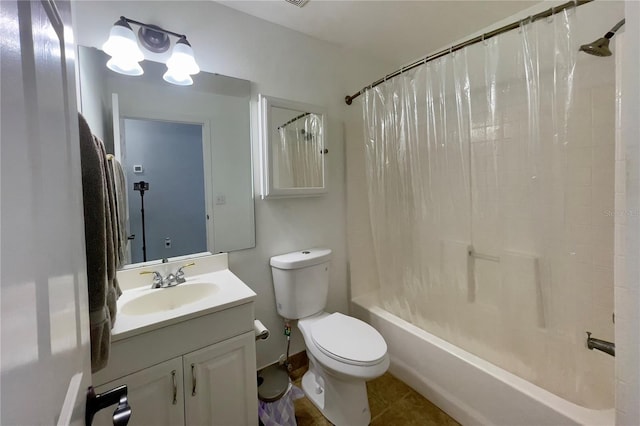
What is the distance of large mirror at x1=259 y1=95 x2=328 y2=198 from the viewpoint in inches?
64.6

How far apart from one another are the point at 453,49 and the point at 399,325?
1.64 metres

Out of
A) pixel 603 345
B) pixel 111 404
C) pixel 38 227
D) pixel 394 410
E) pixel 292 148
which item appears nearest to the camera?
pixel 38 227

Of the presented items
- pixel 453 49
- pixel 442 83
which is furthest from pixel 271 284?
pixel 453 49

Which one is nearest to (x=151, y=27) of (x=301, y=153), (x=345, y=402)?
(x=301, y=153)

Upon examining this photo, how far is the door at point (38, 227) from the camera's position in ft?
0.77

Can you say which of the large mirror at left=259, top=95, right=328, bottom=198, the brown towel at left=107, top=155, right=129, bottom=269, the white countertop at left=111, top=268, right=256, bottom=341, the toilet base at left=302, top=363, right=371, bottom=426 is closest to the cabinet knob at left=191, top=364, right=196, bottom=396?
the white countertop at left=111, top=268, right=256, bottom=341

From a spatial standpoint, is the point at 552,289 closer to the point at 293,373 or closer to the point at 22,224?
the point at 293,373

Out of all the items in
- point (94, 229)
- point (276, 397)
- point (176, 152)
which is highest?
point (176, 152)

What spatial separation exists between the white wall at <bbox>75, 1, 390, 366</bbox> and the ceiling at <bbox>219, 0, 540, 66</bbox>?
8 centimetres

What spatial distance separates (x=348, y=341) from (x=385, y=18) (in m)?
1.91

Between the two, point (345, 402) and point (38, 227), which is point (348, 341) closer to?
point (345, 402)

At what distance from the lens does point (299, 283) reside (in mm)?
1668

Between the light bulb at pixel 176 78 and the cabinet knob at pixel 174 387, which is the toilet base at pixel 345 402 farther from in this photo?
the light bulb at pixel 176 78

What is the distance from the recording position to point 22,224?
0.86 feet
